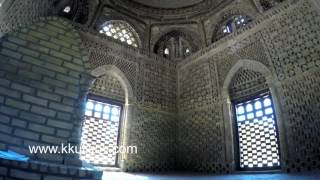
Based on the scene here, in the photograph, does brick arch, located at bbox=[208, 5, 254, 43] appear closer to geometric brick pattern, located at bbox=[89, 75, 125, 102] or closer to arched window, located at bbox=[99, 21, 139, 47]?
arched window, located at bbox=[99, 21, 139, 47]

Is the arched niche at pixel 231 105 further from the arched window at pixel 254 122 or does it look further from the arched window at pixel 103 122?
the arched window at pixel 103 122

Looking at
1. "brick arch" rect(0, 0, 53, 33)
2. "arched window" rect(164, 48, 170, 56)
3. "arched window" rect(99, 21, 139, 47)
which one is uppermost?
"arched window" rect(99, 21, 139, 47)

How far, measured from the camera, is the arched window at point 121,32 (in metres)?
9.33

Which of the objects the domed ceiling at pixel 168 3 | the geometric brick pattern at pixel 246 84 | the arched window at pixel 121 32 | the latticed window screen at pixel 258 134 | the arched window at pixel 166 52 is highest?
the domed ceiling at pixel 168 3

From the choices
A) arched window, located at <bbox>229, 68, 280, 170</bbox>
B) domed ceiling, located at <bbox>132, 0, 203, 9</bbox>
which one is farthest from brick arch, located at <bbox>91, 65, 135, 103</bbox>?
arched window, located at <bbox>229, 68, 280, 170</bbox>

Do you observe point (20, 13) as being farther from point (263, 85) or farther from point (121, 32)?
point (263, 85)

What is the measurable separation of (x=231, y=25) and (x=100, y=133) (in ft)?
17.9

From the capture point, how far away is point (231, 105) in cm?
806

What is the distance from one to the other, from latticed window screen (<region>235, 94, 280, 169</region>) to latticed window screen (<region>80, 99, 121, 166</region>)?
12.0ft

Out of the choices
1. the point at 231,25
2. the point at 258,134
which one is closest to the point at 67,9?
the point at 231,25

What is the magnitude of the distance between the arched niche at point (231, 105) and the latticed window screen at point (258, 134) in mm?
273

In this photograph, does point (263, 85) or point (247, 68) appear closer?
point (263, 85)

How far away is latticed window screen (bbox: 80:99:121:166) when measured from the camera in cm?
775

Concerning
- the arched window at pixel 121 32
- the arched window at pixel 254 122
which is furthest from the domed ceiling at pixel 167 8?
the arched window at pixel 254 122
